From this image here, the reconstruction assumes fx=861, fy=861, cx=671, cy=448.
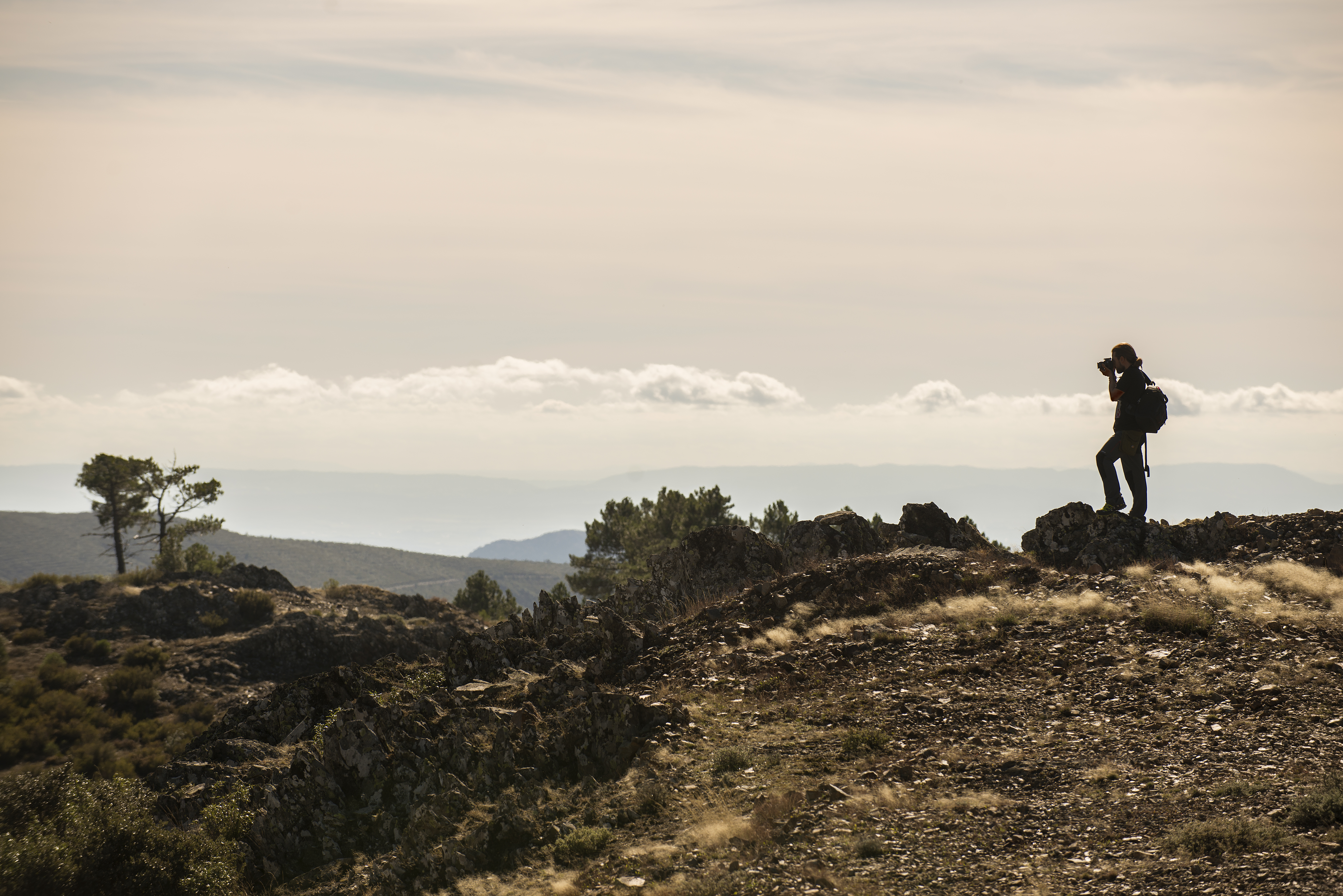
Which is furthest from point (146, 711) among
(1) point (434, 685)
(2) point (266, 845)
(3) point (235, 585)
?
(2) point (266, 845)

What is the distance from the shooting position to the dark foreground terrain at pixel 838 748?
9984mm

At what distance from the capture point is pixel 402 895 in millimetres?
10984

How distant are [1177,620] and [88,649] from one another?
63.4m

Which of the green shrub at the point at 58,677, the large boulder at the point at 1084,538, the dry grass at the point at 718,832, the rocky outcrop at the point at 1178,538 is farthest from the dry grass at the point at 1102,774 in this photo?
the green shrub at the point at 58,677

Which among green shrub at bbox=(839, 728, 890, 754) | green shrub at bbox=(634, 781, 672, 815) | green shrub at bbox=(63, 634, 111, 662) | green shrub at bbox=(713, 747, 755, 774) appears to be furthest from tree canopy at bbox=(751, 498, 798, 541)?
green shrub at bbox=(634, 781, 672, 815)

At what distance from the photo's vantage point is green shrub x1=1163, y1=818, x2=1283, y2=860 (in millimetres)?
9094

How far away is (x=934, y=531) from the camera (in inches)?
1077

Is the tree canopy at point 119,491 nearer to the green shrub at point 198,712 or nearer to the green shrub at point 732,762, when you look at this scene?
the green shrub at point 198,712

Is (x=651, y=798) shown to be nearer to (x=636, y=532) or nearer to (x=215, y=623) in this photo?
(x=215, y=623)

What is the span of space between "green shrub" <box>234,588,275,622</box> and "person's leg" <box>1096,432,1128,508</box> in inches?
2232

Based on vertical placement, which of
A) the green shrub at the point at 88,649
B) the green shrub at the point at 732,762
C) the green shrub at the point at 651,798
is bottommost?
the green shrub at the point at 88,649

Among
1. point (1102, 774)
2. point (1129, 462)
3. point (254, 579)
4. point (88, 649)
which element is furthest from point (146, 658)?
point (1102, 774)

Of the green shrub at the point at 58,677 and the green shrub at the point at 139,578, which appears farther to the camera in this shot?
the green shrub at the point at 139,578

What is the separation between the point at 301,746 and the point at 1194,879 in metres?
13.4
